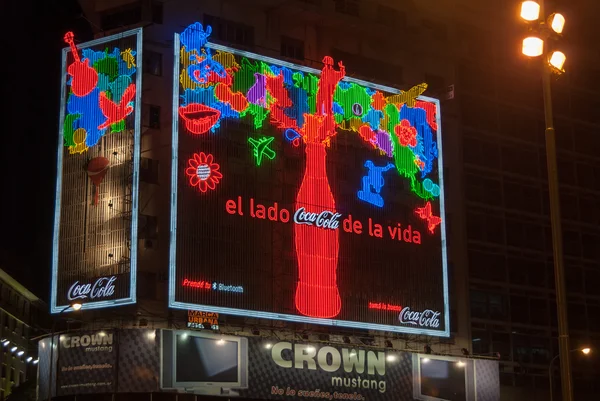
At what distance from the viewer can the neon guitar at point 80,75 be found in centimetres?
5472

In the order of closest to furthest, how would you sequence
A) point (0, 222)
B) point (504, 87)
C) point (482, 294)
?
point (482, 294), point (504, 87), point (0, 222)

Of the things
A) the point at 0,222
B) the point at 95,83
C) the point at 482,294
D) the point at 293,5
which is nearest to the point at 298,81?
the point at 293,5

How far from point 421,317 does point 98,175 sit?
19961 mm

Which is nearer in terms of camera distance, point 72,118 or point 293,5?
point 72,118

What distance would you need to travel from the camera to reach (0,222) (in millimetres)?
82375

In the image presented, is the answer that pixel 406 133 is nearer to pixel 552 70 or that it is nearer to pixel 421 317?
pixel 421 317

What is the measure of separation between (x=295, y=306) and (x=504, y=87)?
94.1 feet

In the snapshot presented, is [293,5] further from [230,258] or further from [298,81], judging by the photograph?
[230,258]

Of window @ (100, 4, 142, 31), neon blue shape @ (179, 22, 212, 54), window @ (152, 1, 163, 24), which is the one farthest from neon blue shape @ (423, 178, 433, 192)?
window @ (100, 4, 142, 31)

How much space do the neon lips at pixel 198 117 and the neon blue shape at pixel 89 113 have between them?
14.1 feet

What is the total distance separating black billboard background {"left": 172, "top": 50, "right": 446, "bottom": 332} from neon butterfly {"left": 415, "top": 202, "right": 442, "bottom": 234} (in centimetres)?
34

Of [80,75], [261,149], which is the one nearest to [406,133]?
[261,149]

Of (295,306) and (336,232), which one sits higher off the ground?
(336,232)

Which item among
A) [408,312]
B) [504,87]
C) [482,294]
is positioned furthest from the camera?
[504,87]
